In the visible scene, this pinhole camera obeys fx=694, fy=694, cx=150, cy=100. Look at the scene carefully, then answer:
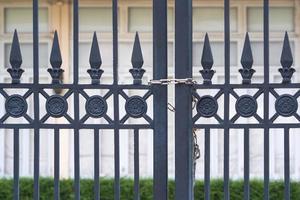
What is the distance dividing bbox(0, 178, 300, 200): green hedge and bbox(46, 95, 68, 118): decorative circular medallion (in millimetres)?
3958

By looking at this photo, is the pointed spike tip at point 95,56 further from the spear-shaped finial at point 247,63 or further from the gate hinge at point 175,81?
the spear-shaped finial at point 247,63

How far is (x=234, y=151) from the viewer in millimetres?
7434

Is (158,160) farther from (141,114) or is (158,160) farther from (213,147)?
(213,147)

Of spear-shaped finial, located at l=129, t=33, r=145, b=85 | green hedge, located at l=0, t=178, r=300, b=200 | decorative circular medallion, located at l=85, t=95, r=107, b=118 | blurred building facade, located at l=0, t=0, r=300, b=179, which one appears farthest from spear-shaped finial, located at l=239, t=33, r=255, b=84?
blurred building facade, located at l=0, t=0, r=300, b=179

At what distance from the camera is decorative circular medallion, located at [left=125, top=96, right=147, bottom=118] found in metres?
2.66

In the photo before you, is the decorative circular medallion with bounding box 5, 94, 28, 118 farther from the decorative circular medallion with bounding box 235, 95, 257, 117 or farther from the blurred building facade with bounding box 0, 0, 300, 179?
the blurred building facade with bounding box 0, 0, 300, 179

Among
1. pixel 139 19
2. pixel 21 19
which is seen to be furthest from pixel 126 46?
pixel 21 19

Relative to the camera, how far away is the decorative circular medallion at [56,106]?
269 cm

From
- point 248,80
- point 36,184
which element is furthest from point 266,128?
point 36,184

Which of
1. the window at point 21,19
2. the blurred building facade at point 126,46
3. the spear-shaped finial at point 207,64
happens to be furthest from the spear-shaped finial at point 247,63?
the window at point 21,19

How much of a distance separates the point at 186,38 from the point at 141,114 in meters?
0.35

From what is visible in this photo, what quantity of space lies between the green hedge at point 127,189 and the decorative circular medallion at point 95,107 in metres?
3.96

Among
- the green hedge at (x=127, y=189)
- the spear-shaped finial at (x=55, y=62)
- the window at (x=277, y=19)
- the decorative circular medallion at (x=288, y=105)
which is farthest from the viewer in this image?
the window at (x=277, y=19)

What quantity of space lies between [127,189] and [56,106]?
13.2 feet
